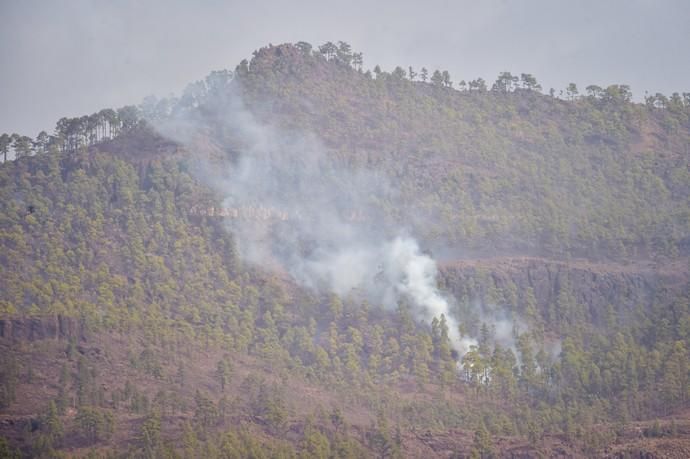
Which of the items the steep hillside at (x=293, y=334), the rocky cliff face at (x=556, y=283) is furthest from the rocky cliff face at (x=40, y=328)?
the rocky cliff face at (x=556, y=283)

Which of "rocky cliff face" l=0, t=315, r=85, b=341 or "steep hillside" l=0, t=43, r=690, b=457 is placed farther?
"rocky cliff face" l=0, t=315, r=85, b=341

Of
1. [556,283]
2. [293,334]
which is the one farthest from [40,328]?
[556,283]

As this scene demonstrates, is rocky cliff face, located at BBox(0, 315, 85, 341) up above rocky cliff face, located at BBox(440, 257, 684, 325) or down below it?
below

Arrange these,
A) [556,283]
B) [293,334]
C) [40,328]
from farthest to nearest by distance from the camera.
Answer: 1. [556,283]
2. [293,334]
3. [40,328]

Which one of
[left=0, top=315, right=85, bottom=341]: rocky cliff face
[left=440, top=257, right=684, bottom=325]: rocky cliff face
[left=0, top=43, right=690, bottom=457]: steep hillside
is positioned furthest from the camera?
[left=440, top=257, right=684, bottom=325]: rocky cliff face

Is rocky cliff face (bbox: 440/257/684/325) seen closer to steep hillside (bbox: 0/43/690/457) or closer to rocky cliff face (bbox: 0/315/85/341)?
steep hillside (bbox: 0/43/690/457)

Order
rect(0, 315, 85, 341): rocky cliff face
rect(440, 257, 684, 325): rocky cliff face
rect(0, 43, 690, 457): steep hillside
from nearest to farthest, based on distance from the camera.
A: rect(0, 43, 690, 457): steep hillside, rect(0, 315, 85, 341): rocky cliff face, rect(440, 257, 684, 325): rocky cliff face

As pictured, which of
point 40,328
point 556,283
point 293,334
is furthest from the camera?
point 556,283

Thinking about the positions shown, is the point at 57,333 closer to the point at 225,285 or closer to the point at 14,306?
the point at 14,306

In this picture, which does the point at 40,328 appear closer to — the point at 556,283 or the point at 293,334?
the point at 293,334

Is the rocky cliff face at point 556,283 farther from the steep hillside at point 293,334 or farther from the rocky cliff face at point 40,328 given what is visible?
the rocky cliff face at point 40,328

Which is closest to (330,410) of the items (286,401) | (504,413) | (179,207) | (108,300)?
(286,401)

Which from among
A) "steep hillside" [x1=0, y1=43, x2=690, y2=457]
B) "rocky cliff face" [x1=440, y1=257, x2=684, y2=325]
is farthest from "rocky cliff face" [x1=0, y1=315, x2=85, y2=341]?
"rocky cliff face" [x1=440, y1=257, x2=684, y2=325]

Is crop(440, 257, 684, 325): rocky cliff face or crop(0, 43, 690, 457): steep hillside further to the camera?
crop(440, 257, 684, 325): rocky cliff face
